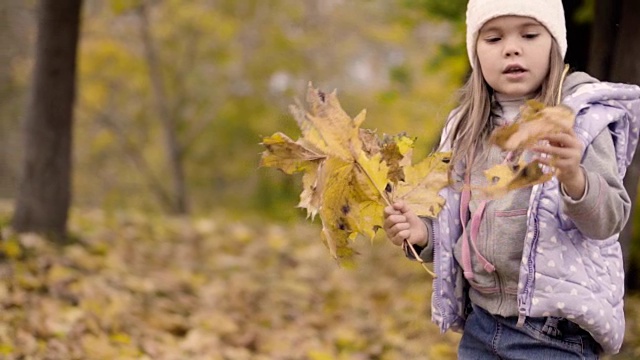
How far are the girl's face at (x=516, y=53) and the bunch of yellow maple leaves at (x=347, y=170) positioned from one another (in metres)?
A: 0.26

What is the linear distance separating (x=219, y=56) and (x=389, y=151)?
10.7m

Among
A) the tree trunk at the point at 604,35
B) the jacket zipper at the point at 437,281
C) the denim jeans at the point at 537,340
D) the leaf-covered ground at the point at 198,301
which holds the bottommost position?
the leaf-covered ground at the point at 198,301

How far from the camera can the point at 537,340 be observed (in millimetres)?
2156

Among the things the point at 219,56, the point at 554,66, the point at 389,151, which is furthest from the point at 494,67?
the point at 219,56

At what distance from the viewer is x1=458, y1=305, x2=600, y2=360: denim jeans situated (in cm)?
216

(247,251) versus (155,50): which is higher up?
(155,50)

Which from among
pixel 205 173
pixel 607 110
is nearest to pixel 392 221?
pixel 607 110

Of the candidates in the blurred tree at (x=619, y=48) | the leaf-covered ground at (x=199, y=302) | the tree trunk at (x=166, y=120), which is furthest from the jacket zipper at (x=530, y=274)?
the tree trunk at (x=166, y=120)

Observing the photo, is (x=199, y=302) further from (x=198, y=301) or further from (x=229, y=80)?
(x=229, y=80)

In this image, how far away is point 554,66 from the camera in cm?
221

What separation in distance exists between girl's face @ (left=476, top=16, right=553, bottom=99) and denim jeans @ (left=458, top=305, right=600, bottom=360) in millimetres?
624

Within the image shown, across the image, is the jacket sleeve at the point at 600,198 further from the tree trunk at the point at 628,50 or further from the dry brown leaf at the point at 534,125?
the tree trunk at the point at 628,50

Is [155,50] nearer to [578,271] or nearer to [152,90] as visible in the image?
[152,90]

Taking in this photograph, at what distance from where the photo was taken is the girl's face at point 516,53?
2.18 metres
